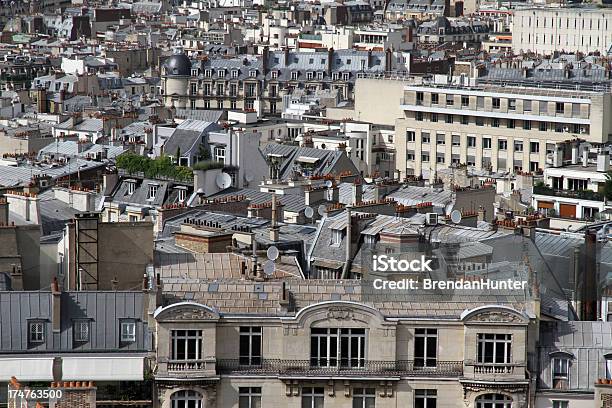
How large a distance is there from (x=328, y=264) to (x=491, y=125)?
195 feet

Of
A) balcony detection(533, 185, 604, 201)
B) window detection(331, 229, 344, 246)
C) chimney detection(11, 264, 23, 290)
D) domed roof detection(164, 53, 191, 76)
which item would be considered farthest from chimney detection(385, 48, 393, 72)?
chimney detection(11, 264, 23, 290)

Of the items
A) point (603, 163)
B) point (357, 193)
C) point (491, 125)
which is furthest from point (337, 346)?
point (491, 125)

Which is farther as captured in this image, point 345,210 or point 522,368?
point 345,210

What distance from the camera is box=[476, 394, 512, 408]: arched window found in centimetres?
3694

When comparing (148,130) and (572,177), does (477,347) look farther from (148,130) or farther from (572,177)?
(148,130)

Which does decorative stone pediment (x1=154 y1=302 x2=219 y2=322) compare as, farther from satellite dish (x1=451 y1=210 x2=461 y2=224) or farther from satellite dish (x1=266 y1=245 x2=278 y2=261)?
satellite dish (x1=451 y1=210 x2=461 y2=224)

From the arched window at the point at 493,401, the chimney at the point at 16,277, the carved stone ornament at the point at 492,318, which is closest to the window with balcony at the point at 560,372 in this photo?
the arched window at the point at 493,401

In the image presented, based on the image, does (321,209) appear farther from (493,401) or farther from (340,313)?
(493,401)

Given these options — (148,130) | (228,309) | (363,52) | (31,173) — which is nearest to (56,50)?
(363,52)

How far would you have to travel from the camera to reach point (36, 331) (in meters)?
39.4

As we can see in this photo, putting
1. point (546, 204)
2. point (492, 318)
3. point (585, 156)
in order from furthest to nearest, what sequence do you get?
point (585, 156)
point (546, 204)
point (492, 318)

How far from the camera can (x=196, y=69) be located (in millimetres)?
141375

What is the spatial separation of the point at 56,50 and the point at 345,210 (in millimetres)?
137579

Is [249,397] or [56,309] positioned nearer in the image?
[249,397]
